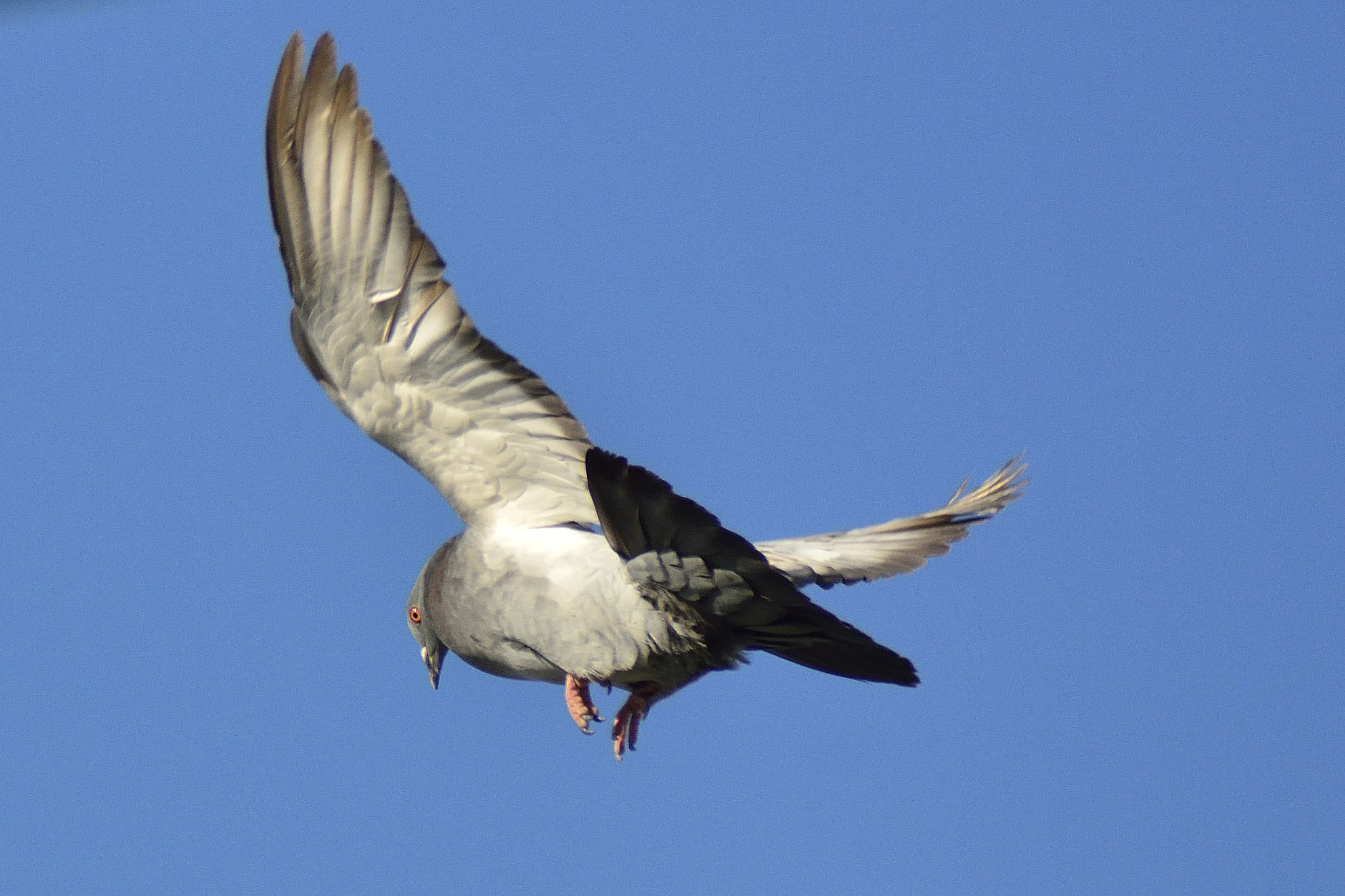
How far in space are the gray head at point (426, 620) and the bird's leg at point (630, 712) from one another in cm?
124

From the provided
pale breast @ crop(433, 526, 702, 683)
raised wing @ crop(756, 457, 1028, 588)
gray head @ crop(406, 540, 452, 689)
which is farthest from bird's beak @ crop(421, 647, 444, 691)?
raised wing @ crop(756, 457, 1028, 588)

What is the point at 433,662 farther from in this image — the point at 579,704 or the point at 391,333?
the point at 391,333

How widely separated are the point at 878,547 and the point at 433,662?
9.22ft

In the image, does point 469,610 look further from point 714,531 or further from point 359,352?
point 714,531

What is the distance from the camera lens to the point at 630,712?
819 centimetres

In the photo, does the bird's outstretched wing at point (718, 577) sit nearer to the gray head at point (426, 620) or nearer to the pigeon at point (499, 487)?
the pigeon at point (499, 487)

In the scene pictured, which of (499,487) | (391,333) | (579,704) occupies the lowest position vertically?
(579,704)

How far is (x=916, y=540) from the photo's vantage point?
9398 millimetres

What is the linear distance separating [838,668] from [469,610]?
2.05m

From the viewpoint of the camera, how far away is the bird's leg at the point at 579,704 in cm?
795

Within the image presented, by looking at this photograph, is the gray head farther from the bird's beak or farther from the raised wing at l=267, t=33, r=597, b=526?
the raised wing at l=267, t=33, r=597, b=526

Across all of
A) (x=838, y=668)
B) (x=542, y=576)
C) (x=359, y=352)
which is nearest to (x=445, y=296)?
(x=359, y=352)

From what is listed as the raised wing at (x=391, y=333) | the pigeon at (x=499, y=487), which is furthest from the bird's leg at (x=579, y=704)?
the raised wing at (x=391, y=333)

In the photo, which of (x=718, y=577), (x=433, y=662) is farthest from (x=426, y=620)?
(x=718, y=577)
